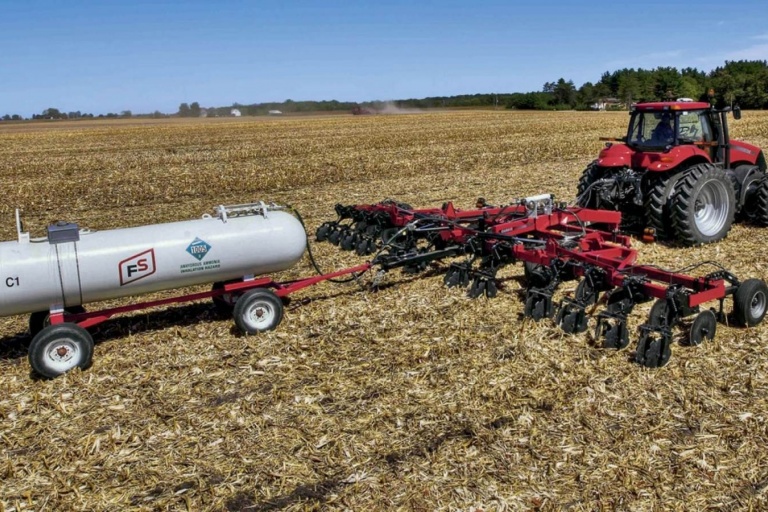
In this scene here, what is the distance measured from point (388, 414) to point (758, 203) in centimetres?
782

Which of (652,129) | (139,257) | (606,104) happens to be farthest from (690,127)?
(606,104)

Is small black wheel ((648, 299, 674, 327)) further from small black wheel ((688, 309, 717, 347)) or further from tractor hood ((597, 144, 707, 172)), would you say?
tractor hood ((597, 144, 707, 172))

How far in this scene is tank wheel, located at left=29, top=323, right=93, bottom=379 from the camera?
587cm

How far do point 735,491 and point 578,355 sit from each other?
2007 mm

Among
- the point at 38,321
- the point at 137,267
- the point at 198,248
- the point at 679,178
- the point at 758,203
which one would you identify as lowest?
the point at 38,321

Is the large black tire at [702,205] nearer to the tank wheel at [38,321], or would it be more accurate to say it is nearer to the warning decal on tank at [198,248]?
the warning decal on tank at [198,248]

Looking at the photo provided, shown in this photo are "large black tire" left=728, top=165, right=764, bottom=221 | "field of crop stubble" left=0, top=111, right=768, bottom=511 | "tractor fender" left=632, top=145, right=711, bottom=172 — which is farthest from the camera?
"large black tire" left=728, top=165, right=764, bottom=221

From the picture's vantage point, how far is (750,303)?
20.4 ft

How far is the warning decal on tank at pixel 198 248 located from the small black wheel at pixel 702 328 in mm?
4718

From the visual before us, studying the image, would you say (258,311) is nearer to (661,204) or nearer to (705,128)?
(661,204)

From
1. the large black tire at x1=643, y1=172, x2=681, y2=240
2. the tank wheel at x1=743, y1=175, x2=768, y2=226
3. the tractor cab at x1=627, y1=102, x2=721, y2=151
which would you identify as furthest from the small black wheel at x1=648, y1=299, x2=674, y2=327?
the tank wheel at x1=743, y1=175, x2=768, y2=226

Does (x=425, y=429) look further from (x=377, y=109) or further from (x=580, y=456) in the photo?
(x=377, y=109)

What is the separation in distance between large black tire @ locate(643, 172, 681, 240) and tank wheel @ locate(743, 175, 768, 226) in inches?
67.1

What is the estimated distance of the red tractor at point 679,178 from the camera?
29.7ft
